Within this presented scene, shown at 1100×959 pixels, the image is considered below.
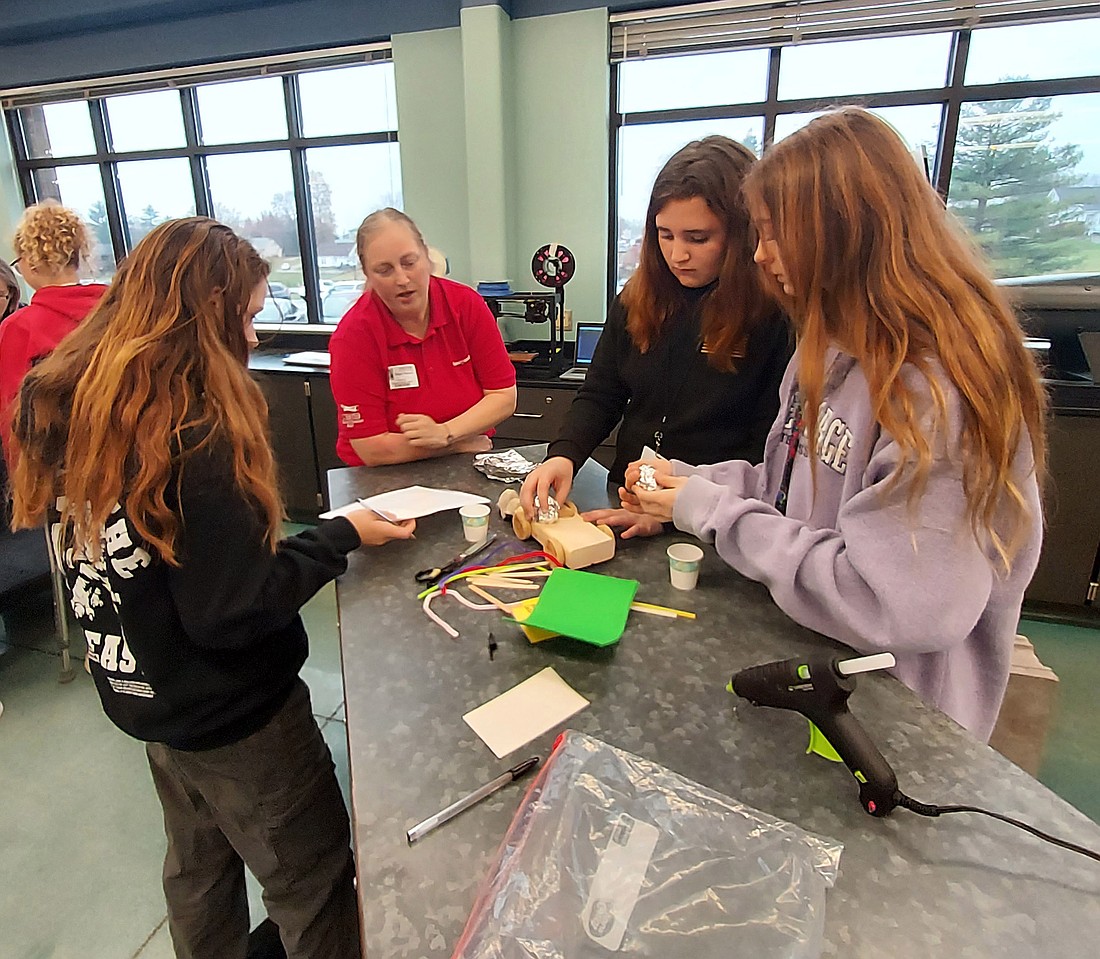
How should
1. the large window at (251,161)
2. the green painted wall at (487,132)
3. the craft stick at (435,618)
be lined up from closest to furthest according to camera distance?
the craft stick at (435,618)
the green painted wall at (487,132)
the large window at (251,161)

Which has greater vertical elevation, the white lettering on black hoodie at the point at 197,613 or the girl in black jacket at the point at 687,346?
the girl in black jacket at the point at 687,346

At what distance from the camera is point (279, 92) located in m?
3.95

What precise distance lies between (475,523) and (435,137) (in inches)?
115

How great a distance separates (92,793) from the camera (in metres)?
1.90

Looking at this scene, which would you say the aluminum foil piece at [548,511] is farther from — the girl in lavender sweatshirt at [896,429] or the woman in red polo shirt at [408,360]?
the woman in red polo shirt at [408,360]

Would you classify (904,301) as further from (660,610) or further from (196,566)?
(196,566)

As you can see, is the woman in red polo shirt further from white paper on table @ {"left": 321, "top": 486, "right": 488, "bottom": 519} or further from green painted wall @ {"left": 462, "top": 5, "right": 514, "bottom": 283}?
green painted wall @ {"left": 462, "top": 5, "right": 514, "bottom": 283}

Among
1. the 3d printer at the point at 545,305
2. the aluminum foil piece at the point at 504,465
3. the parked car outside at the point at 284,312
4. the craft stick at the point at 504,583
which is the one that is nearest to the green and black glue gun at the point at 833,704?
the craft stick at the point at 504,583

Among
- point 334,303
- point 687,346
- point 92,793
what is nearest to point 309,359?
point 334,303

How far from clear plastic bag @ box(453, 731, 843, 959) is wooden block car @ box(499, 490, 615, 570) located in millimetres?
508

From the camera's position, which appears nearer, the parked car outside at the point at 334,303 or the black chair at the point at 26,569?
the black chair at the point at 26,569

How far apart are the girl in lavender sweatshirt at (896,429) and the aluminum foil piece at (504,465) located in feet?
2.38

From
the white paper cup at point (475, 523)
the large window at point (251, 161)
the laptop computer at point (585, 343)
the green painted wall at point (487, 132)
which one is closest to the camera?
the white paper cup at point (475, 523)

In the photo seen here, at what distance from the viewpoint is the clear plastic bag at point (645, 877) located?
0.57 m
